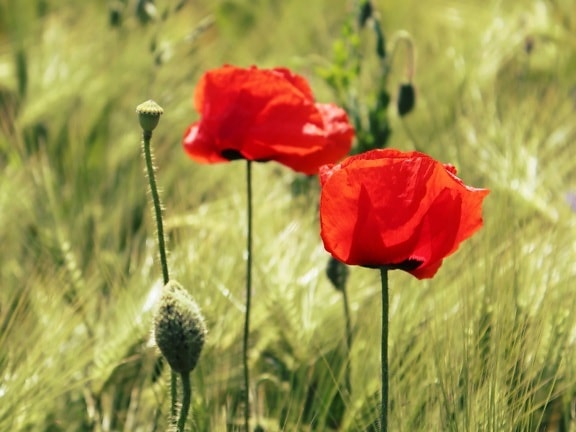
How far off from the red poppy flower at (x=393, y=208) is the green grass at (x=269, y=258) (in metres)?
0.12

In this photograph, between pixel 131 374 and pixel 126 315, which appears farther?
pixel 131 374

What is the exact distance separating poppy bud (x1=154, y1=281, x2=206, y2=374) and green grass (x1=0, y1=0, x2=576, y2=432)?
145 mm

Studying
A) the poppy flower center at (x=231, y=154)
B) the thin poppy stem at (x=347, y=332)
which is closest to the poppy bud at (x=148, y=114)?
the poppy flower center at (x=231, y=154)

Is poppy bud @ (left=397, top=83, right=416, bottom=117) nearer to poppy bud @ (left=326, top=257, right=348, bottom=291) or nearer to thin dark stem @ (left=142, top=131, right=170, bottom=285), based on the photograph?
poppy bud @ (left=326, top=257, right=348, bottom=291)

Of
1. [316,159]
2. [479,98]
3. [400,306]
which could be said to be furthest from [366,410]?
[479,98]

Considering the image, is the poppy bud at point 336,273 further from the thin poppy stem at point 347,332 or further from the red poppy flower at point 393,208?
the red poppy flower at point 393,208

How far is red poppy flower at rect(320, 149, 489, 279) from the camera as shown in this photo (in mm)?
790

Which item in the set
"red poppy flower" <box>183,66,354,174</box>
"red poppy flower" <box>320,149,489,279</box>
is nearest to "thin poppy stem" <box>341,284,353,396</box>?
"red poppy flower" <box>183,66,354,174</box>

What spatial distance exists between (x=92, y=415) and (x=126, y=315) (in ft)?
0.37

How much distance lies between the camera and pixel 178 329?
0.78 meters

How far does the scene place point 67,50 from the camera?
2.08 meters

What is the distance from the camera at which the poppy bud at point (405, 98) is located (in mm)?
1483

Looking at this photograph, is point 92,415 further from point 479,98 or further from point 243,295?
point 479,98

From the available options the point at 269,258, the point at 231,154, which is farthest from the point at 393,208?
the point at 269,258
